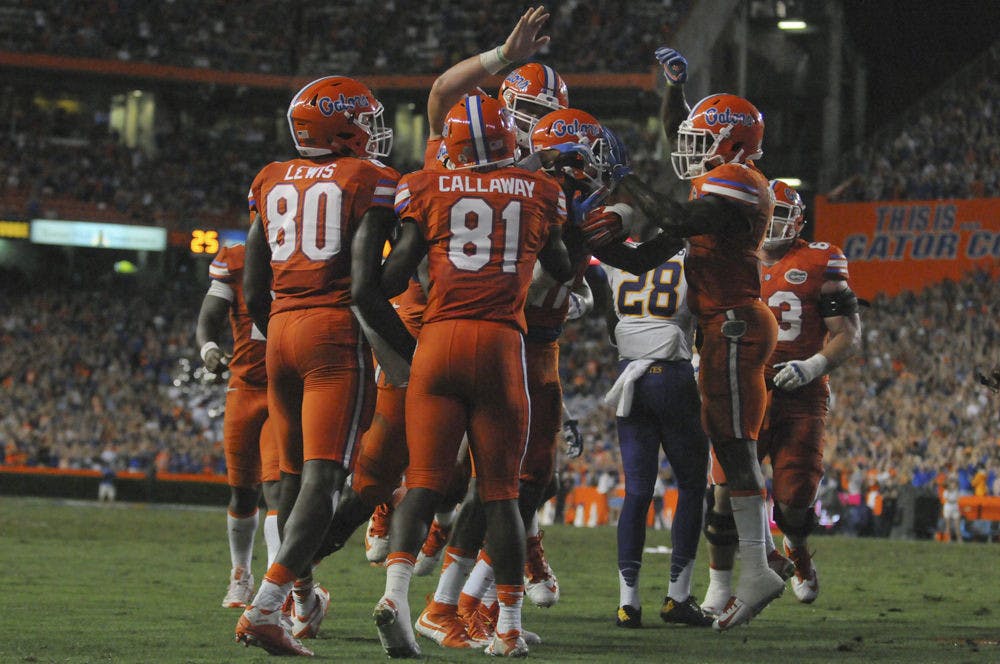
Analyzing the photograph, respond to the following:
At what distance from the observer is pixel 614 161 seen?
7.79 meters

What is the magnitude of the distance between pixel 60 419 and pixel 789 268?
26153 mm

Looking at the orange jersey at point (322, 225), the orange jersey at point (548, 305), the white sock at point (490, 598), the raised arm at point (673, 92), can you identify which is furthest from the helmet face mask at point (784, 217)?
the orange jersey at point (322, 225)

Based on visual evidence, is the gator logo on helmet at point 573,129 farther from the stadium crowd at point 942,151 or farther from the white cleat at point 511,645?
the stadium crowd at point 942,151

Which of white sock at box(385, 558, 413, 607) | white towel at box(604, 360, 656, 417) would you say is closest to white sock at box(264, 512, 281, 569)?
white sock at box(385, 558, 413, 607)

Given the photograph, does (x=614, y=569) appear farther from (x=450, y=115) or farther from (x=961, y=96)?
(x=961, y=96)

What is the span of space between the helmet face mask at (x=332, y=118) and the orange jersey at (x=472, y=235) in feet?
1.59

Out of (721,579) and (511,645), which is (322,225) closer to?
(511,645)

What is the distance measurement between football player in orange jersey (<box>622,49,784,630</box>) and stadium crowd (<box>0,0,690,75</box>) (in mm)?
30466

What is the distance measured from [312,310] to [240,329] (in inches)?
119

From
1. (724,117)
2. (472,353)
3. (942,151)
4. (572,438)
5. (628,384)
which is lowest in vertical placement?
(572,438)

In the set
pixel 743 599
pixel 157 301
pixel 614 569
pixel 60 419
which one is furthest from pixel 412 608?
pixel 157 301

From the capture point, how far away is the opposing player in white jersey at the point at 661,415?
27.3 feet

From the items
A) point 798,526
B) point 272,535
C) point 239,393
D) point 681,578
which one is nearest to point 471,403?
point 272,535

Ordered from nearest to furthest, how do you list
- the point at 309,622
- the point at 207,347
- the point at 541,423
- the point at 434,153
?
the point at 309,622 < the point at 541,423 < the point at 434,153 < the point at 207,347
